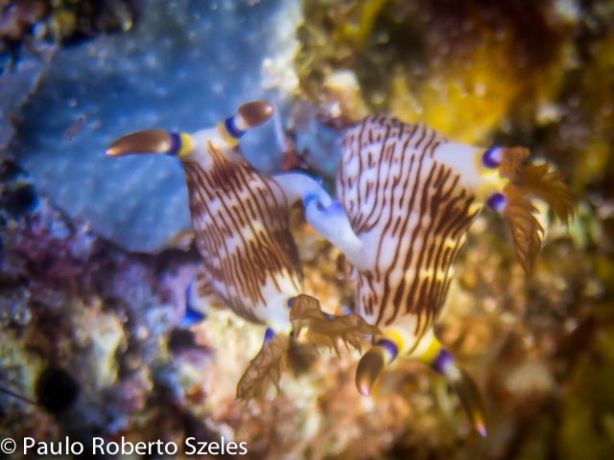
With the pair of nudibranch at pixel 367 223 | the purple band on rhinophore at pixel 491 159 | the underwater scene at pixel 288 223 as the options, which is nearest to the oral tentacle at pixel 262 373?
the pair of nudibranch at pixel 367 223

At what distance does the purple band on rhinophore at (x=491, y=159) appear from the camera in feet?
5.99

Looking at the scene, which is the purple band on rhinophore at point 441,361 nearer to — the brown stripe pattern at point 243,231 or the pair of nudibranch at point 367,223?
the pair of nudibranch at point 367,223

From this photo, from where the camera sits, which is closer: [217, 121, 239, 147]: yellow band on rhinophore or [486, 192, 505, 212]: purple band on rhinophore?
[486, 192, 505, 212]: purple band on rhinophore

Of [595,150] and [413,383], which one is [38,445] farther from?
[595,150]

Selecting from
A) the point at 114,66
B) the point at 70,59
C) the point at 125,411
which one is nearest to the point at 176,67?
the point at 114,66

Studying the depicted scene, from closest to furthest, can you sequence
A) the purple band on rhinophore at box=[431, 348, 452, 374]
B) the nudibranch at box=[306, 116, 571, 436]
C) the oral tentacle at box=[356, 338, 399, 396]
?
the oral tentacle at box=[356, 338, 399, 396] → the nudibranch at box=[306, 116, 571, 436] → the purple band on rhinophore at box=[431, 348, 452, 374]

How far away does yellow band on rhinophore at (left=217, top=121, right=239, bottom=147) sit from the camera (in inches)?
85.9

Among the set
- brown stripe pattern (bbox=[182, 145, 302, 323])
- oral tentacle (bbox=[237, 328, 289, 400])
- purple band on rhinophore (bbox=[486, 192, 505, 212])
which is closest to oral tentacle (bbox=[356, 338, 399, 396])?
oral tentacle (bbox=[237, 328, 289, 400])

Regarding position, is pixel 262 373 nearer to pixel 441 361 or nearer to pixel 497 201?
pixel 441 361

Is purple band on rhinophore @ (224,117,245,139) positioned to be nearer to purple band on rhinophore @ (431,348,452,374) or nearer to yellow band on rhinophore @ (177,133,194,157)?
yellow band on rhinophore @ (177,133,194,157)

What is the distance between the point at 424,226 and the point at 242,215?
29.9 inches

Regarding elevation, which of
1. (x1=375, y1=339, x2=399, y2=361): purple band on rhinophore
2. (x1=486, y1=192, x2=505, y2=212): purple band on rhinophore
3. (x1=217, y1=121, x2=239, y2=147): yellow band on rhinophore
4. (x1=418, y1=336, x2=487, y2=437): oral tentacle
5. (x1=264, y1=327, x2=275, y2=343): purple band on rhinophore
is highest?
(x1=217, y1=121, x2=239, y2=147): yellow band on rhinophore

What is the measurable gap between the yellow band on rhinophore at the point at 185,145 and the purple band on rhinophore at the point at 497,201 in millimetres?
1218

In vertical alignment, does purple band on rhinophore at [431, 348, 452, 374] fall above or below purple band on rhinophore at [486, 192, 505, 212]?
below
